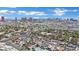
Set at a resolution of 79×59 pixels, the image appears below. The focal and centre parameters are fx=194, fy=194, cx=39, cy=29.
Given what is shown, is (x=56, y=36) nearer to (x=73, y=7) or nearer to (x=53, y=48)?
(x=53, y=48)

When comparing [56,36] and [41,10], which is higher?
[41,10]

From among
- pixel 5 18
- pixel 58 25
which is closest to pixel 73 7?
pixel 58 25
